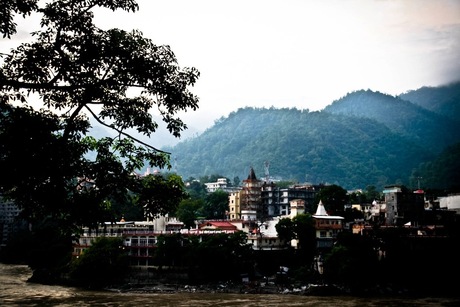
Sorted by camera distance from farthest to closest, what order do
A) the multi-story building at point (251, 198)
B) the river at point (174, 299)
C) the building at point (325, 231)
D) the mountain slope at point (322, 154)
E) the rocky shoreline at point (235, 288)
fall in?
the mountain slope at point (322, 154)
the multi-story building at point (251, 198)
the building at point (325, 231)
the rocky shoreline at point (235, 288)
the river at point (174, 299)

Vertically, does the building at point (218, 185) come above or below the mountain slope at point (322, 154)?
below

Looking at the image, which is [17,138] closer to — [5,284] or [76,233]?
[76,233]

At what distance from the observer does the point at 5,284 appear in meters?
33.7

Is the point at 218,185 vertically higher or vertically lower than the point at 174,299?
higher

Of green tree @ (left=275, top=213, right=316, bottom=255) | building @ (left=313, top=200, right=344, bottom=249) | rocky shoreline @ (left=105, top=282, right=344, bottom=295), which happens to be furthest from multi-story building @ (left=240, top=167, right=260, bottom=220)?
rocky shoreline @ (left=105, top=282, right=344, bottom=295)

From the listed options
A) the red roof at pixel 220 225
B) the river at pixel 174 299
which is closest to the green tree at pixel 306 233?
the red roof at pixel 220 225

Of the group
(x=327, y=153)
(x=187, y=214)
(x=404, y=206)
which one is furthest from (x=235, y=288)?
(x=327, y=153)

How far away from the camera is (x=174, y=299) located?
2775cm

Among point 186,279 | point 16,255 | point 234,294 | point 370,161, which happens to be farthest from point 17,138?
point 370,161

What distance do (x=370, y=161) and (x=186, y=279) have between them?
422 feet

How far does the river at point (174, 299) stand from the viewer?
84.8 ft

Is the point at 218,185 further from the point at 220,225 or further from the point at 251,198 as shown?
the point at 220,225

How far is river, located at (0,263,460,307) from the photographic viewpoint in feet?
84.8

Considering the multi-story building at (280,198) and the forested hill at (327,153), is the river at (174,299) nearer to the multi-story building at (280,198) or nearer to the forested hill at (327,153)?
the multi-story building at (280,198)
